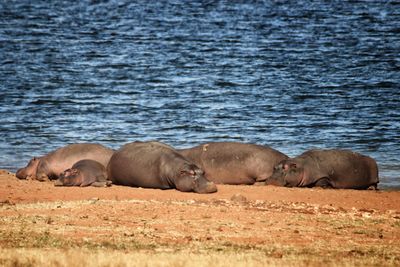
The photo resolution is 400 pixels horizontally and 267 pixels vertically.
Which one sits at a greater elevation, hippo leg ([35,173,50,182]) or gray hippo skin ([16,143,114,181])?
gray hippo skin ([16,143,114,181])

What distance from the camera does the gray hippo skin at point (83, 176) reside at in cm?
2041

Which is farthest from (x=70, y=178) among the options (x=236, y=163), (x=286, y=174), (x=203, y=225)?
(x=203, y=225)

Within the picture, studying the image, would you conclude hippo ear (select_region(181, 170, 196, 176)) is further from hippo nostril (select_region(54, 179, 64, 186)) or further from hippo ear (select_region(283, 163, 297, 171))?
hippo nostril (select_region(54, 179, 64, 186))

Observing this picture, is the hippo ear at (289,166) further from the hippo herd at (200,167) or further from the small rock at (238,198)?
the small rock at (238,198)

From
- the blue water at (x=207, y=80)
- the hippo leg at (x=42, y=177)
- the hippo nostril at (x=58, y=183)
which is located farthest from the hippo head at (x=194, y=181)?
the blue water at (x=207, y=80)

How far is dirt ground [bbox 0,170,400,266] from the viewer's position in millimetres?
14203

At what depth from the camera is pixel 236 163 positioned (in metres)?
21.3

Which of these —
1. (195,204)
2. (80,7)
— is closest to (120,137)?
(195,204)

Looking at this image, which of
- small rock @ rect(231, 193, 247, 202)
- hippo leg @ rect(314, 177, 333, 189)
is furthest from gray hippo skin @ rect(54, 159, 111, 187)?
hippo leg @ rect(314, 177, 333, 189)

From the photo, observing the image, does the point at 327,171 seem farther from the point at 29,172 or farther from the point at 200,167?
the point at 29,172

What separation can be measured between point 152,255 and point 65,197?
539 cm

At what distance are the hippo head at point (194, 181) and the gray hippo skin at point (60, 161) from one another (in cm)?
195

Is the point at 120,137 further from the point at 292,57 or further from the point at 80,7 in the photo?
the point at 80,7

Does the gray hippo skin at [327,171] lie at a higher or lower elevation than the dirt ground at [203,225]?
lower
